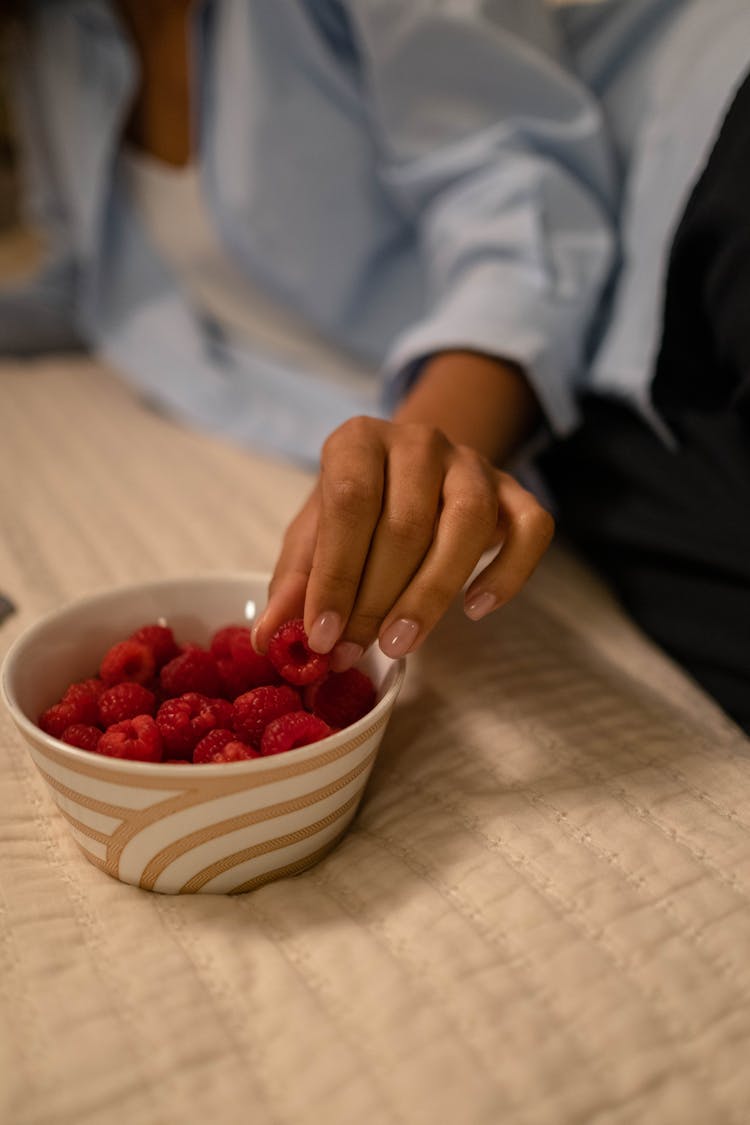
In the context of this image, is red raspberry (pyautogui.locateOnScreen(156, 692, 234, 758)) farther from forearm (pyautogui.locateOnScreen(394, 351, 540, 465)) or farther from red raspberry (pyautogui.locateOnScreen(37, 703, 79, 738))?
forearm (pyautogui.locateOnScreen(394, 351, 540, 465))

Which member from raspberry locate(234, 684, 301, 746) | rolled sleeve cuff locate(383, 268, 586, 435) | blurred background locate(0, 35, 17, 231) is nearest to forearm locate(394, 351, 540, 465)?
rolled sleeve cuff locate(383, 268, 586, 435)

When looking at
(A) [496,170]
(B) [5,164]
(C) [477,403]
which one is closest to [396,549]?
(C) [477,403]

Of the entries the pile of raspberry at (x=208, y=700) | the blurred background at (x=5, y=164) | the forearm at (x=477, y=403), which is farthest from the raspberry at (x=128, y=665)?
the blurred background at (x=5, y=164)

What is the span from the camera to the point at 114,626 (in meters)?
0.49

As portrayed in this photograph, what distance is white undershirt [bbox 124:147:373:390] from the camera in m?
0.97

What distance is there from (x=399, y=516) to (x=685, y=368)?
29 cm

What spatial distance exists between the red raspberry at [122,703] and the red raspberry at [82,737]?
0.5 inches

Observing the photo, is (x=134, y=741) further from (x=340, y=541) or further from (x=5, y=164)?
(x=5, y=164)

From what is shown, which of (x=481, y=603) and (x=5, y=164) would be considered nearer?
(x=481, y=603)

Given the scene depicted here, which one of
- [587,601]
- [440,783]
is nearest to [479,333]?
[587,601]

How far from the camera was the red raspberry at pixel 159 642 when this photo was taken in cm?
47

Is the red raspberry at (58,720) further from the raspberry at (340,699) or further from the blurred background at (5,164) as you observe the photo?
the blurred background at (5,164)

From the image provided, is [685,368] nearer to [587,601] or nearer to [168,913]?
[587,601]

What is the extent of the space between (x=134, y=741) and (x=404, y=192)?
61 cm
